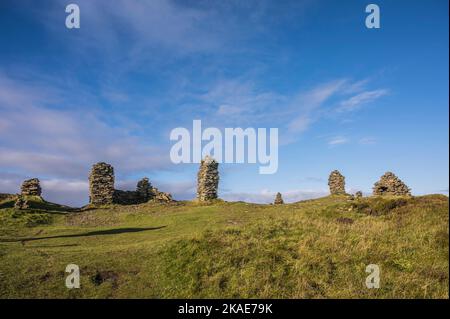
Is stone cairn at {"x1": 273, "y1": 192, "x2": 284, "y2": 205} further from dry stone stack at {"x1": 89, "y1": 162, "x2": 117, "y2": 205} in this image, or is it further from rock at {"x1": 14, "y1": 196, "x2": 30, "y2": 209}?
rock at {"x1": 14, "y1": 196, "x2": 30, "y2": 209}

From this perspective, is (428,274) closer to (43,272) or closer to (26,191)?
(43,272)

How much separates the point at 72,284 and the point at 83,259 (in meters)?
3.13

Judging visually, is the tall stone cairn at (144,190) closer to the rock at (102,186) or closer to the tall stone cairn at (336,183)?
the rock at (102,186)

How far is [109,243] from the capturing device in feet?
69.6

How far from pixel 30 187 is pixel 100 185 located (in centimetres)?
926

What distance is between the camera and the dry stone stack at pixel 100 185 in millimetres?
48125

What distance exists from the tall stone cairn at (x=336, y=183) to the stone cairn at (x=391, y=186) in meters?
7.49

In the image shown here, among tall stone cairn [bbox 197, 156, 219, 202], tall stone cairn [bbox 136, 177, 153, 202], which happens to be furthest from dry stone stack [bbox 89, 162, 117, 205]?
tall stone cairn [bbox 197, 156, 219, 202]

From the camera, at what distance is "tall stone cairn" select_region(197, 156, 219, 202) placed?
45219 mm

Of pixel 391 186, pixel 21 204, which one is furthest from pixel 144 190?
pixel 391 186

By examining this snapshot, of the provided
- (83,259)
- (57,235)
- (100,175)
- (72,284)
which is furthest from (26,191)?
(72,284)

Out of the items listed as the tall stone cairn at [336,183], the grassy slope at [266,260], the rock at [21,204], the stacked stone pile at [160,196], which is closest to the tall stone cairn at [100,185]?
the stacked stone pile at [160,196]

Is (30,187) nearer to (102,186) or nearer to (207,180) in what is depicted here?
(102,186)

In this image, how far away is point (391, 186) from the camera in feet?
138
